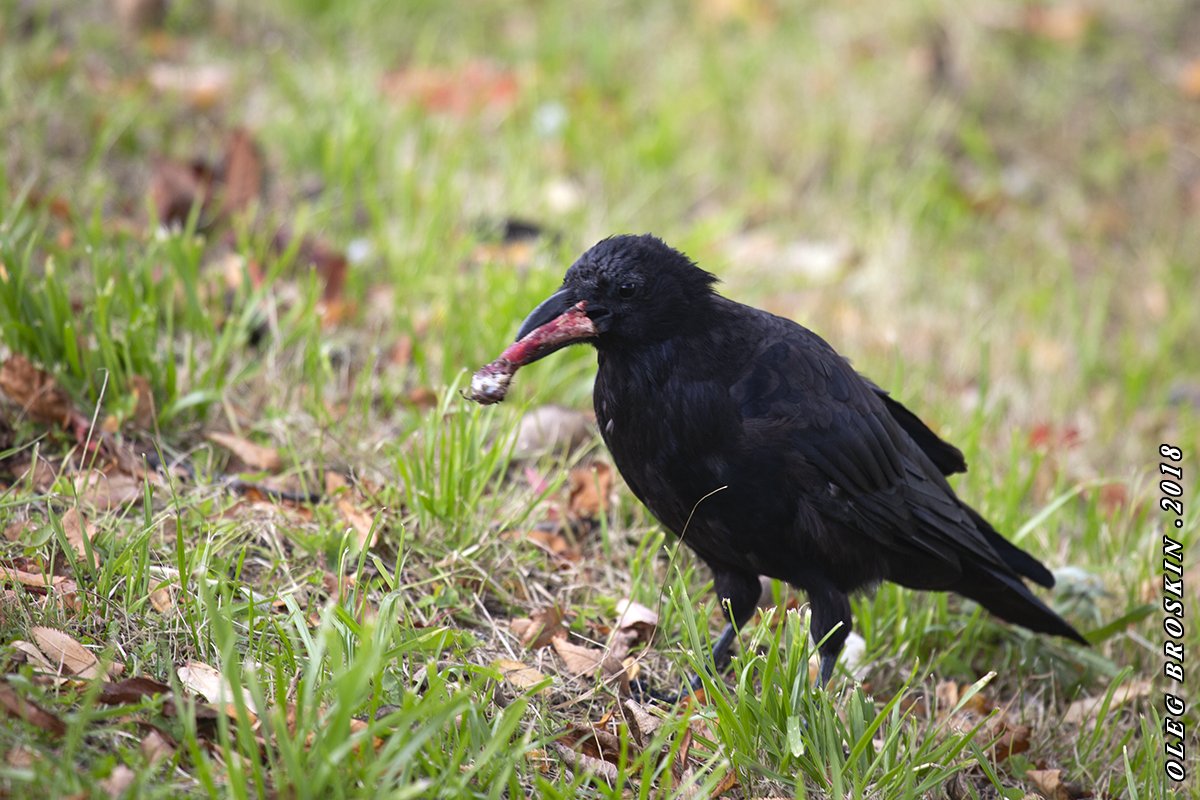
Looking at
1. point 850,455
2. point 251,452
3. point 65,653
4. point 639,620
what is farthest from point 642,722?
point 251,452

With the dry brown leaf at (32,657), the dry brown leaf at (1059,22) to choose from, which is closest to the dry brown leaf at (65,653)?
the dry brown leaf at (32,657)

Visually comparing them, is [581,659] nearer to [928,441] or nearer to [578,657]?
[578,657]

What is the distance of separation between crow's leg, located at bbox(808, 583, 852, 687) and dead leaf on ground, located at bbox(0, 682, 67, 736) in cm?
170

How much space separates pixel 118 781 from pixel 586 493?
176 cm

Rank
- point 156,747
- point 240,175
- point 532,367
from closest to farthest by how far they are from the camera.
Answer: point 156,747 → point 532,367 → point 240,175

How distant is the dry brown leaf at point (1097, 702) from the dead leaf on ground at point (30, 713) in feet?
8.12

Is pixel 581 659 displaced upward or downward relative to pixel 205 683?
upward

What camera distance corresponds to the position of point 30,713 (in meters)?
2.09

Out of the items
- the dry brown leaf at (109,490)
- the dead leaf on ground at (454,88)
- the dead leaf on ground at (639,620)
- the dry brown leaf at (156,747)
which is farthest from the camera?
the dead leaf on ground at (454,88)

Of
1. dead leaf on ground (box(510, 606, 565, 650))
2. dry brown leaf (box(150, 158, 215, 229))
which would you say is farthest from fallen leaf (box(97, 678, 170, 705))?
dry brown leaf (box(150, 158, 215, 229))

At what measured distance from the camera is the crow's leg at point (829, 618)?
2971 mm

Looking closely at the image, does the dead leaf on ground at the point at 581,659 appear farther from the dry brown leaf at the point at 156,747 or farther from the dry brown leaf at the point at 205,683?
the dry brown leaf at the point at 156,747

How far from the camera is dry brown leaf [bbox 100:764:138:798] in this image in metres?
2.00

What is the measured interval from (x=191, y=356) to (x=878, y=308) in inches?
112
